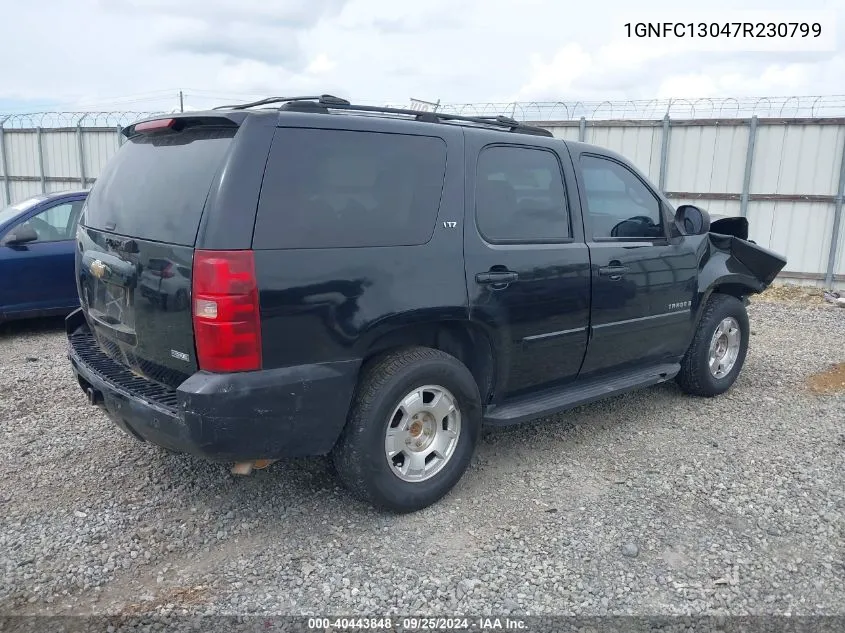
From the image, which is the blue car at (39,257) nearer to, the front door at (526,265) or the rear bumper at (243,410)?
the rear bumper at (243,410)

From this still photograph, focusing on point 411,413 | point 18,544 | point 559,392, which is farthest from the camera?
point 559,392

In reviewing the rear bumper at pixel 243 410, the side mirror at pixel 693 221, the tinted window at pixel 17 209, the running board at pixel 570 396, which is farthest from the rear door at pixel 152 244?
the tinted window at pixel 17 209

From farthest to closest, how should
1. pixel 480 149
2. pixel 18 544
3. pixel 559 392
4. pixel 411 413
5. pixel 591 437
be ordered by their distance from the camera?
1. pixel 591 437
2. pixel 559 392
3. pixel 480 149
4. pixel 411 413
5. pixel 18 544

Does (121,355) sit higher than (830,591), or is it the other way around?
(121,355)

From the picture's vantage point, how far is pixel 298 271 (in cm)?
295

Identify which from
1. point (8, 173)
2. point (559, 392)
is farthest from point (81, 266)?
point (8, 173)

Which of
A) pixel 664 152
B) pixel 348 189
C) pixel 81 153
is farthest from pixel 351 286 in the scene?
pixel 81 153

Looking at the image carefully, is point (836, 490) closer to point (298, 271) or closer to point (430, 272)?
point (430, 272)

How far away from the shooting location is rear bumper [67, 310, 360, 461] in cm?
286

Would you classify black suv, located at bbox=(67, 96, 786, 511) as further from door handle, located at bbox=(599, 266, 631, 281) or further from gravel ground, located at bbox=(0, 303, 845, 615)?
gravel ground, located at bbox=(0, 303, 845, 615)

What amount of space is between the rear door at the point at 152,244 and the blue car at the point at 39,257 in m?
3.74

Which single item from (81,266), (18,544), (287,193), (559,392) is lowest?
(18,544)

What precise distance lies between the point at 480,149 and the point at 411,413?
1483 mm

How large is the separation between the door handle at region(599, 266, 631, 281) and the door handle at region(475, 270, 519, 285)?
2.52 ft
